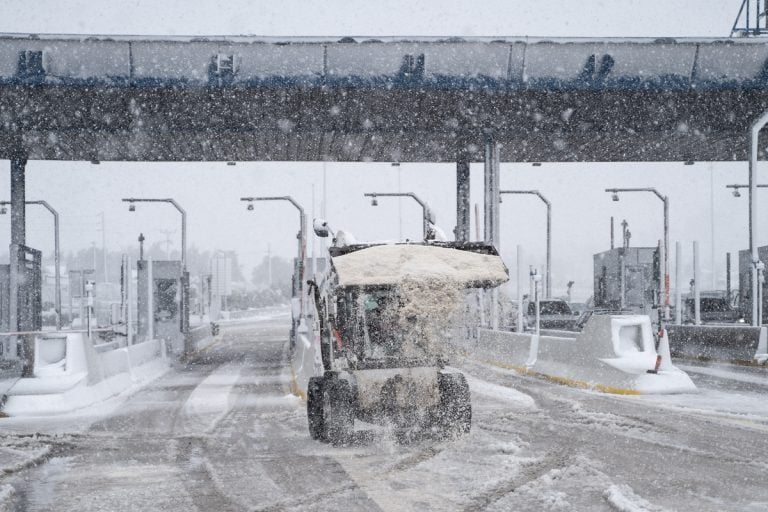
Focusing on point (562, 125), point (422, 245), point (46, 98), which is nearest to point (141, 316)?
point (46, 98)

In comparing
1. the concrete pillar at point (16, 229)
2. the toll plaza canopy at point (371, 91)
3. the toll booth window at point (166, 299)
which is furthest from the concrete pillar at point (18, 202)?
the toll booth window at point (166, 299)

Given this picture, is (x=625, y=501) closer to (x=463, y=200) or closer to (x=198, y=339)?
(x=463, y=200)

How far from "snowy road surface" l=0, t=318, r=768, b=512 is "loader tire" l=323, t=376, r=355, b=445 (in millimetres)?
195

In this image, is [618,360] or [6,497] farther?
[618,360]

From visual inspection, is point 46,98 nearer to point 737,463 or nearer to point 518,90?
point 518,90

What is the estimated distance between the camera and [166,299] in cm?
3381

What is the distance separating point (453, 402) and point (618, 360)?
6996 mm

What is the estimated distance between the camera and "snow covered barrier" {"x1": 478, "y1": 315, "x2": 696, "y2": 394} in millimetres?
16850

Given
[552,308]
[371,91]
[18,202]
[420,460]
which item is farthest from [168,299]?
[420,460]

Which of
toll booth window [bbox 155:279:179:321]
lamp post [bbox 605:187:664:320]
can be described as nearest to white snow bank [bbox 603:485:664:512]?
lamp post [bbox 605:187:664:320]

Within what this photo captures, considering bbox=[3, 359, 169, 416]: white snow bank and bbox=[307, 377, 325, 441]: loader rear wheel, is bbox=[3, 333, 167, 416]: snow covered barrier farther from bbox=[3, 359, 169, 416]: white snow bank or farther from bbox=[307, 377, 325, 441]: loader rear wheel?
bbox=[307, 377, 325, 441]: loader rear wheel

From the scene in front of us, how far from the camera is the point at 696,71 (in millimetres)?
22578

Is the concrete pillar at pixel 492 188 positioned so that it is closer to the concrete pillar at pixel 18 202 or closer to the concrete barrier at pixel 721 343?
the concrete barrier at pixel 721 343

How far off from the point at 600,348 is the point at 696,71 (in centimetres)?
857
